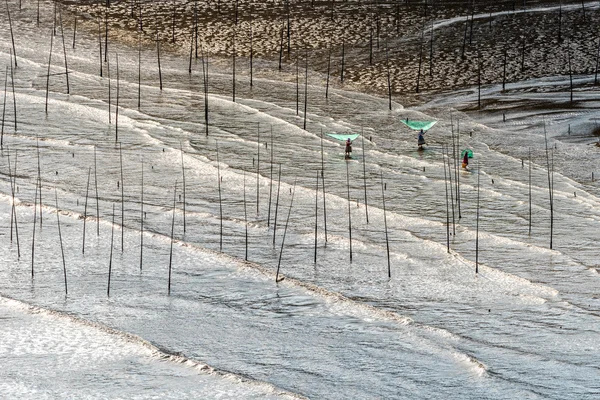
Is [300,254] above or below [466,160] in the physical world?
below

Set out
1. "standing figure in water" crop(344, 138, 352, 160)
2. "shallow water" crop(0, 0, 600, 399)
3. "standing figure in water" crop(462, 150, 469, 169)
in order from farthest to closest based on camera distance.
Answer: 1. "standing figure in water" crop(344, 138, 352, 160)
2. "standing figure in water" crop(462, 150, 469, 169)
3. "shallow water" crop(0, 0, 600, 399)

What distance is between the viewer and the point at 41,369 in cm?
736

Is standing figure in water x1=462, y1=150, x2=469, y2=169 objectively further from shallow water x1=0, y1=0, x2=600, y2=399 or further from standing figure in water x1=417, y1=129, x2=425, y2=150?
standing figure in water x1=417, y1=129, x2=425, y2=150

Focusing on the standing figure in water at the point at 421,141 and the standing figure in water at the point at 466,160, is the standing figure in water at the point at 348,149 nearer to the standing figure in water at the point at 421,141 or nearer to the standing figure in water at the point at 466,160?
the standing figure in water at the point at 421,141

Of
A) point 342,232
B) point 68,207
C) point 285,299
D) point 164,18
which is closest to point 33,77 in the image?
point 164,18

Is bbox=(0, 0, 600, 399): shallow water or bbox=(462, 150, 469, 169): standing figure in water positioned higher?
bbox=(462, 150, 469, 169): standing figure in water

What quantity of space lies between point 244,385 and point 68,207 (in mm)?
4708

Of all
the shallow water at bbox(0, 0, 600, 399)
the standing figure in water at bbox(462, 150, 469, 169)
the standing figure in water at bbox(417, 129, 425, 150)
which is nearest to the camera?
the shallow water at bbox(0, 0, 600, 399)

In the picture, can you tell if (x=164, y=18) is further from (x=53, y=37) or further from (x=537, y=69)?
(x=537, y=69)

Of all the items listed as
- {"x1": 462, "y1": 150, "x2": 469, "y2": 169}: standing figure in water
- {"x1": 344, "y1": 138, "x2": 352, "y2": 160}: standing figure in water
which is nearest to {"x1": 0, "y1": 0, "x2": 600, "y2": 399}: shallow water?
{"x1": 344, "y1": 138, "x2": 352, "y2": 160}: standing figure in water

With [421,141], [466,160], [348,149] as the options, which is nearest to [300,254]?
[348,149]

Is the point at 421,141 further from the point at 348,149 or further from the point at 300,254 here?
the point at 300,254

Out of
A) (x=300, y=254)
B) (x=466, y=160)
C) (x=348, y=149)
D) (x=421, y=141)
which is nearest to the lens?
(x=300, y=254)

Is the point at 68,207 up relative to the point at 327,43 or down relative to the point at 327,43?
down
